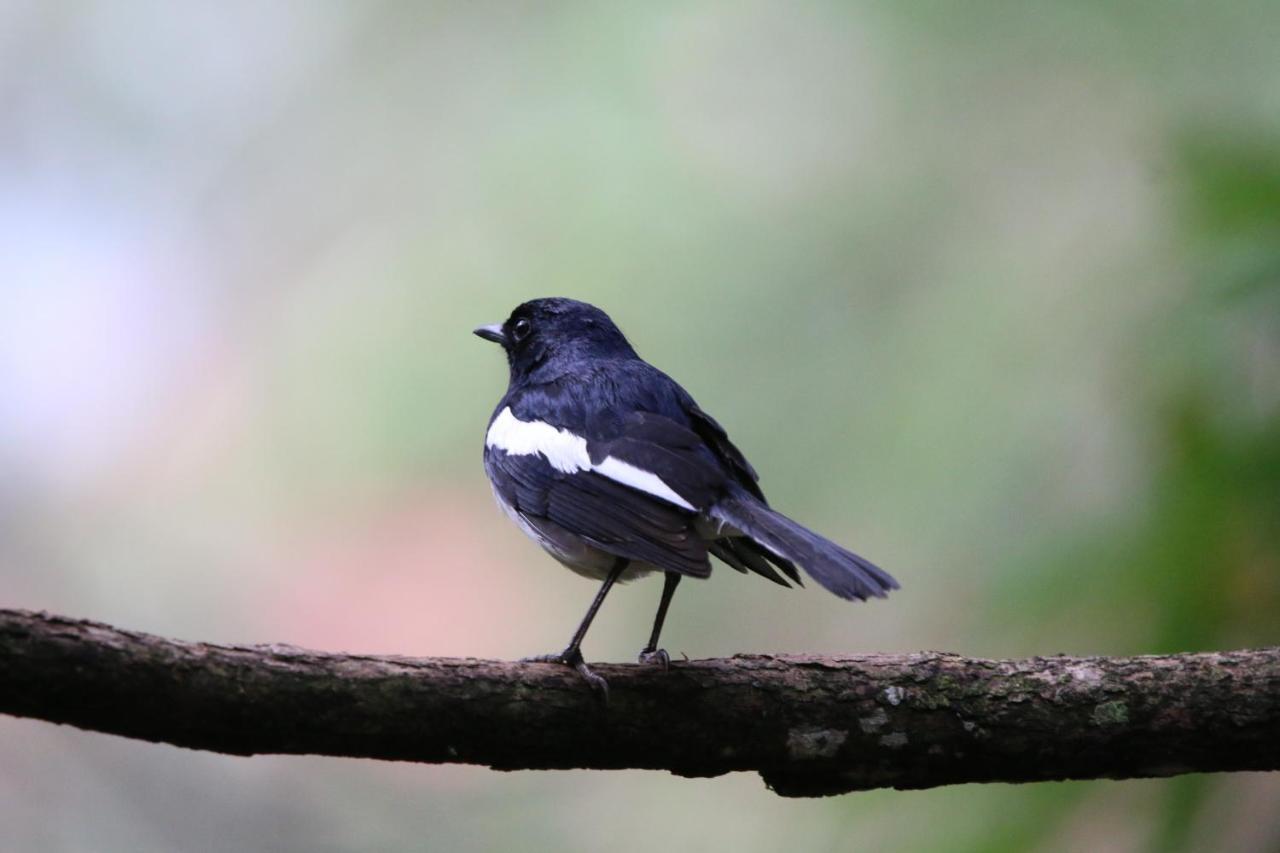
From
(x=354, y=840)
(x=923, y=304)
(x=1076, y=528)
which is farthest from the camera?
(x=923, y=304)

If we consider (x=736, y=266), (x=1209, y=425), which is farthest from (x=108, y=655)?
(x=736, y=266)

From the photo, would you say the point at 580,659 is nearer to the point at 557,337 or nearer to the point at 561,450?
the point at 561,450

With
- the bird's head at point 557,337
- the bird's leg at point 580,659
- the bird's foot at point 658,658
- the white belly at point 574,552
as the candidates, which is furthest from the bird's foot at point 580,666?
the bird's head at point 557,337

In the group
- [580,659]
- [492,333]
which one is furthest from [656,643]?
[492,333]

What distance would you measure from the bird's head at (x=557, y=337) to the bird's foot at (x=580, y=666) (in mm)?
1313

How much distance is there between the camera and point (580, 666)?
2764mm

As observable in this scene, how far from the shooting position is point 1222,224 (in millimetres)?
4293

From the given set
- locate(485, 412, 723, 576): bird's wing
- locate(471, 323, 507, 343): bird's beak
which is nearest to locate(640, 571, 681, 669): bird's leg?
locate(485, 412, 723, 576): bird's wing

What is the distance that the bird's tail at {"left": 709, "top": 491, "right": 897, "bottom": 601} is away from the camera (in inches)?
105

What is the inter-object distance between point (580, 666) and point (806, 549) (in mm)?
570

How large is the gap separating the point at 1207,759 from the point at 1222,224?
2173 mm

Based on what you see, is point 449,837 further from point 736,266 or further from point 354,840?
point 736,266

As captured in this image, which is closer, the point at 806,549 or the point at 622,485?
the point at 806,549

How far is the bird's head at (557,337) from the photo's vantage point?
411cm
